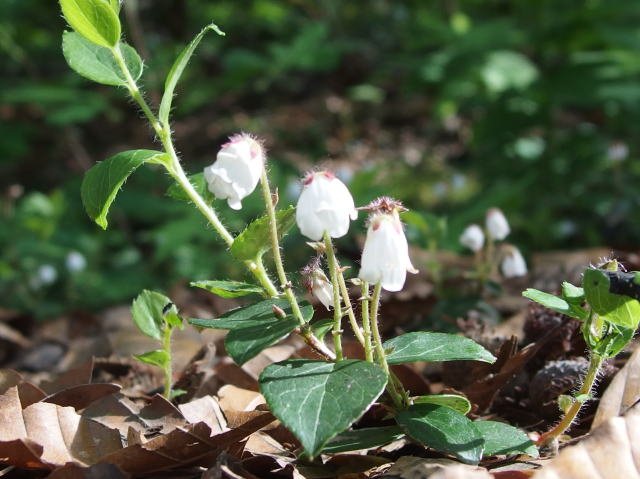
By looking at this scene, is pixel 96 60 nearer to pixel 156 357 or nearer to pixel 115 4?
pixel 115 4

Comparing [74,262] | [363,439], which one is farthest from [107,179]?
[74,262]

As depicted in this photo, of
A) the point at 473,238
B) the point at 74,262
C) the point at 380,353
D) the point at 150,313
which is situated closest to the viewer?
the point at 380,353

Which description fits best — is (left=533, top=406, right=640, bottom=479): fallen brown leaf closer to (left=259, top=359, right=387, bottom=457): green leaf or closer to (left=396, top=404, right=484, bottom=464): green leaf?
(left=396, top=404, right=484, bottom=464): green leaf

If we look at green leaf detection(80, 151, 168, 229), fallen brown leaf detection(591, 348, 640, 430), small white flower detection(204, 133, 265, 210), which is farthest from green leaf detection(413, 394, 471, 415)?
green leaf detection(80, 151, 168, 229)

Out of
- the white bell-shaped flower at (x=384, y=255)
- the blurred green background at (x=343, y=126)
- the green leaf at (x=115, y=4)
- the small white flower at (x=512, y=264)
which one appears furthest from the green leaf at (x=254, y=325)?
the blurred green background at (x=343, y=126)

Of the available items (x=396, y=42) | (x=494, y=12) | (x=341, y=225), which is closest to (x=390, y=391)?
(x=341, y=225)

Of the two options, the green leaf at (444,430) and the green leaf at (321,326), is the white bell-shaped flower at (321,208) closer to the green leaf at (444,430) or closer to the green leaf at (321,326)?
the green leaf at (321,326)

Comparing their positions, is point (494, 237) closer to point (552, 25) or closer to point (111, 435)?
point (111, 435)
